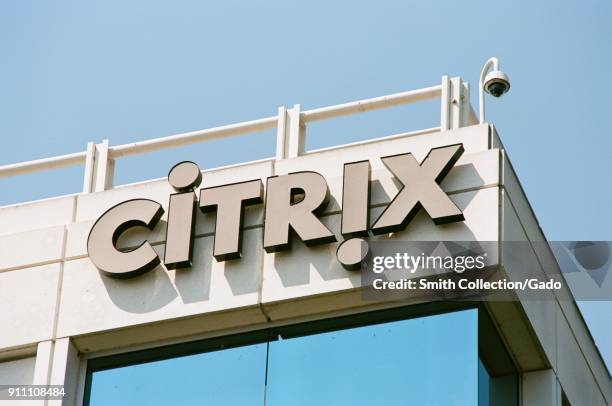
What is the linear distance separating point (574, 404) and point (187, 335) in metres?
4.91

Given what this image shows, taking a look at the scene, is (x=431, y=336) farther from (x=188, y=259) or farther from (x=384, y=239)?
(x=188, y=259)

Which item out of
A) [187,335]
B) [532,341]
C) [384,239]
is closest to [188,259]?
[187,335]

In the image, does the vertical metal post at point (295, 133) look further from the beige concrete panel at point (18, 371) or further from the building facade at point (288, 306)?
the beige concrete panel at point (18, 371)


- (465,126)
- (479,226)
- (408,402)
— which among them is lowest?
(408,402)

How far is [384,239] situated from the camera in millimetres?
20922

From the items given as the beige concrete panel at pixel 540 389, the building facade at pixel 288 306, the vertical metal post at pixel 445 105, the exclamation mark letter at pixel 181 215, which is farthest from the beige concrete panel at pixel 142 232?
the beige concrete panel at pixel 540 389

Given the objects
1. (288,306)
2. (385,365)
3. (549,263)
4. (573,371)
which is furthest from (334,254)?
(573,371)

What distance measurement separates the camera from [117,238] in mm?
A: 22141

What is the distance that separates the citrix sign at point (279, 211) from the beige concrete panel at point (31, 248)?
1.86ft

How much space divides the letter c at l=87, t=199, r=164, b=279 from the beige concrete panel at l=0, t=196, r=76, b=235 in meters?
0.66

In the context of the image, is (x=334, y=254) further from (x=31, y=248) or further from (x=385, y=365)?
(x=31, y=248)

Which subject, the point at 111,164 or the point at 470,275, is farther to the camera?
the point at 111,164

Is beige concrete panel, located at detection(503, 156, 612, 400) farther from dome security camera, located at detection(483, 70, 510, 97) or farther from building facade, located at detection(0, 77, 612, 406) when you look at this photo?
dome security camera, located at detection(483, 70, 510, 97)

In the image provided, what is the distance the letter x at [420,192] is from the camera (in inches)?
815
